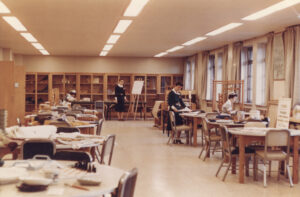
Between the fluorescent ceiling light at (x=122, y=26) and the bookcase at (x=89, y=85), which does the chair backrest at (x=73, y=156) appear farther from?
the bookcase at (x=89, y=85)

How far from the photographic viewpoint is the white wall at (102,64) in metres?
20.7

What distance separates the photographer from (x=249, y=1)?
26.0ft

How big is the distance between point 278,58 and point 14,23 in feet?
23.6

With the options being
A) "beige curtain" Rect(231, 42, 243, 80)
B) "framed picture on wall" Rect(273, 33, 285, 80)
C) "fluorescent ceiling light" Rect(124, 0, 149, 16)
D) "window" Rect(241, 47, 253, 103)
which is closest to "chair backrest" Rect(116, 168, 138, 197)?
"fluorescent ceiling light" Rect(124, 0, 149, 16)

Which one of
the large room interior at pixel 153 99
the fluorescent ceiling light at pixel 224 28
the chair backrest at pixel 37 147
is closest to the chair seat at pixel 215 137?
the large room interior at pixel 153 99

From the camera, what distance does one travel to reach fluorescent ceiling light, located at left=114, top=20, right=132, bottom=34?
10.3 metres

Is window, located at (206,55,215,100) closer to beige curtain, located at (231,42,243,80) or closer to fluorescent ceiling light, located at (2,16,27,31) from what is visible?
beige curtain, located at (231,42,243,80)

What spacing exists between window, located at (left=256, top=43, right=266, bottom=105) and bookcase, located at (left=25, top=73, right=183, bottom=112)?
8.08 metres

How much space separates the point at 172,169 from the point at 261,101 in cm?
621

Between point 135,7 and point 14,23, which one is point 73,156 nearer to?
point 135,7

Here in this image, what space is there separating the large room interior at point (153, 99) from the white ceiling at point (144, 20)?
3 cm

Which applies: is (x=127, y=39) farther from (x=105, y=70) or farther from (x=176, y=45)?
(x=105, y=70)

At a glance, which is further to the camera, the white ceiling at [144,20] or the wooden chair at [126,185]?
the white ceiling at [144,20]

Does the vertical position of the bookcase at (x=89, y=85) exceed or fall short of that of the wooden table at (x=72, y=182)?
it exceeds it
